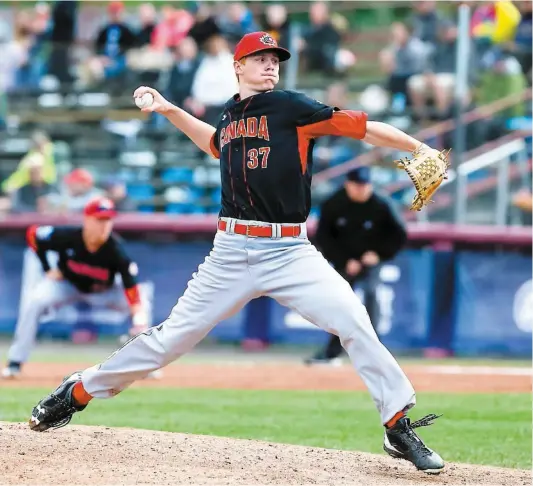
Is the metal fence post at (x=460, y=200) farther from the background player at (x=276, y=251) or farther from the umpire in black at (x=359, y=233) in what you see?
the background player at (x=276, y=251)

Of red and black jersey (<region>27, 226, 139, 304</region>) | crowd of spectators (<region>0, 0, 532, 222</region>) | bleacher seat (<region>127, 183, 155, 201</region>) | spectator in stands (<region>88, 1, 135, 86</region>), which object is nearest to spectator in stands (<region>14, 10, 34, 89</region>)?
crowd of spectators (<region>0, 0, 532, 222</region>)

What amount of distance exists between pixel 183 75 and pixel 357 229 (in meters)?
5.42

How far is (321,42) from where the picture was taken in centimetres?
1608

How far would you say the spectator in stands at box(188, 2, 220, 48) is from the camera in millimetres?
15984

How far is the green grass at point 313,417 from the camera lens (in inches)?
276

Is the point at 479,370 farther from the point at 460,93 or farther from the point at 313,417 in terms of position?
the point at 313,417

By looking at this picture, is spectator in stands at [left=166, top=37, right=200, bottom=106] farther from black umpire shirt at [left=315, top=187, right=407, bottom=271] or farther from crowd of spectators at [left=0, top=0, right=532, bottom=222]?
black umpire shirt at [left=315, top=187, right=407, bottom=271]

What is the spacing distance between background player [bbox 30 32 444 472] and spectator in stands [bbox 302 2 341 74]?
1055 centimetres

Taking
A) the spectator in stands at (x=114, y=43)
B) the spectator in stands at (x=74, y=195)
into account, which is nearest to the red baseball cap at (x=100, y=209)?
the spectator in stands at (x=74, y=195)

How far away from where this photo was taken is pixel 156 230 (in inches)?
551

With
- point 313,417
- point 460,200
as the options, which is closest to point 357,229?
point 460,200

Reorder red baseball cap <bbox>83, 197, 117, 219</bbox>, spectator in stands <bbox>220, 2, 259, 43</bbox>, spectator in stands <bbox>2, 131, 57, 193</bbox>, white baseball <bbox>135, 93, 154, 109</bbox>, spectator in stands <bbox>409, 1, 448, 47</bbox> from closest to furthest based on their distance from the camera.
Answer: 1. white baseball <bbox>135, 93, 154, 109</bbox>
2. red baseball cap <bbox>83, 197, 117, 219</bbox>
3. spectator in stands <bbox>2, 131, 57, 193</bbox>
4. spectator in stands <bbox>409, 1, 448, 47</bbox>
5. spectator in stands <bbox>220, 2, 259, 43</bbox>

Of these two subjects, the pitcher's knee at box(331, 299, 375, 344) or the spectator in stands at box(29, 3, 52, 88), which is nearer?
the pitcher's knee at box(331, 299, 375, 344)

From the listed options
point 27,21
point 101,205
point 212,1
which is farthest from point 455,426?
point 27,21
